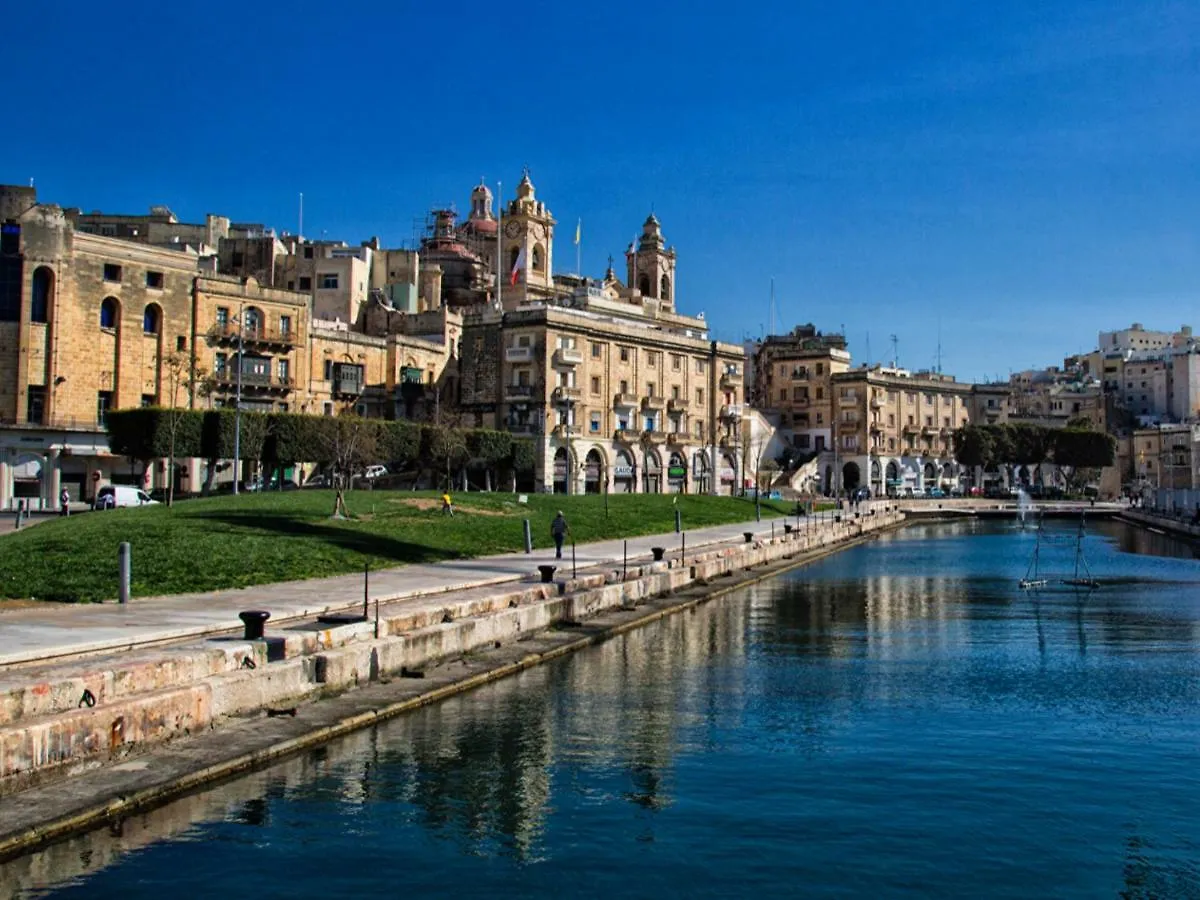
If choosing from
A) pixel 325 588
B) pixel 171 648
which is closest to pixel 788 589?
pixel 325 588

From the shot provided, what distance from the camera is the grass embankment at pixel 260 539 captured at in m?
25.2

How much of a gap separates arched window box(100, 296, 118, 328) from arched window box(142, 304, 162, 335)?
1.75 m

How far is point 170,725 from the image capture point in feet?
49.1

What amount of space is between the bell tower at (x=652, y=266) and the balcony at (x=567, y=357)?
24410 millimetres

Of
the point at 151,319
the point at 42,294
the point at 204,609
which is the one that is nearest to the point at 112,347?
the point at 151,319

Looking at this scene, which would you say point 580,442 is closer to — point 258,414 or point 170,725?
point 258,414

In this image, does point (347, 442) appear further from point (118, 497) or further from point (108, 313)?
point (108, 313)

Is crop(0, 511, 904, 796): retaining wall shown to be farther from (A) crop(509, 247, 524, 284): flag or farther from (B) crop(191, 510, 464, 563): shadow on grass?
(A) crop(509, 247, 524, 284): flag

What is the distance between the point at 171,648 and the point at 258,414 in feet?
130

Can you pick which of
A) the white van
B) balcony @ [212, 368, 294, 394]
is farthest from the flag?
the white van

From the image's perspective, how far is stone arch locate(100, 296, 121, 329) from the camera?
200 ft

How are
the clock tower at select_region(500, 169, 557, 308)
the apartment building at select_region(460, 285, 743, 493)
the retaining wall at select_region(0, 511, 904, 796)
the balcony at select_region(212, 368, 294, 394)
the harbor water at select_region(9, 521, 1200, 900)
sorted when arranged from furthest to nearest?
the clock tower at select_region(500, 169, 557, 308), the apartment building at select_region(460, 285, 743, 493), the balcony at select_region(212, 368, 294, 394), the retaining wall at select_region(0, 511, 904, 796), the harbor water at select_region(9, 521, 1200, 900)

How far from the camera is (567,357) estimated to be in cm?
7862

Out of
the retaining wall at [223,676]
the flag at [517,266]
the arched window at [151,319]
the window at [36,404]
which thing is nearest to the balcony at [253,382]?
the arched window at [151,319]
